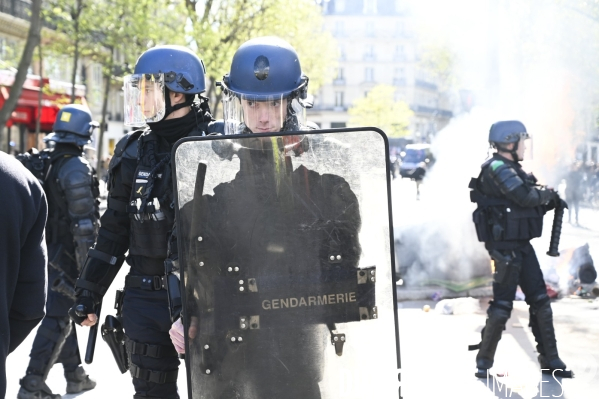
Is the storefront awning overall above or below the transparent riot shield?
above

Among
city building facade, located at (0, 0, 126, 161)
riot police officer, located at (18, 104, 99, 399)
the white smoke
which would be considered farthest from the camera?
city building facade, located at (0, 0, 126, 161)

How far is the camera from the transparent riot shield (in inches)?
102

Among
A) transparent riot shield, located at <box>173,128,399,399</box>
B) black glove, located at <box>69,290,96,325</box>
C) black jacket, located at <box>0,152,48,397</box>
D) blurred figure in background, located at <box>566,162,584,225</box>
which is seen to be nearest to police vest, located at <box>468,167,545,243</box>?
black glove, located at <box>69,290,96,325</box>

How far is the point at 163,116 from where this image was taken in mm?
3625

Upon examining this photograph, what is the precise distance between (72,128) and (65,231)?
2.22ft

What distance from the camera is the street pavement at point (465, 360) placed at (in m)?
5.55

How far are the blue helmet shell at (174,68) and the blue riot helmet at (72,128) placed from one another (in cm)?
221

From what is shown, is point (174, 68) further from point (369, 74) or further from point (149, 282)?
point (369, 74)

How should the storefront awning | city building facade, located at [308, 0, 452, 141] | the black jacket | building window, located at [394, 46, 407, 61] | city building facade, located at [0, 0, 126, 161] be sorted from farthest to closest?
building window, located at [394, 46, 407, 61], city building facade, located at [308, 0, 452, 141], the storefront awning, city building facade, located at [0, 0, 126, 161], the black jacket

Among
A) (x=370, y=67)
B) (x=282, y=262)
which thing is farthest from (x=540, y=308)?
(x=370, y=67)

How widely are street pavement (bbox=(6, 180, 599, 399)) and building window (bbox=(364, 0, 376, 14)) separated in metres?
54.4

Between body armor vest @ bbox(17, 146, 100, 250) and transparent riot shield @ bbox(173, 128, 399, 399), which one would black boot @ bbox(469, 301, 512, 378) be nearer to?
body armor vest @ bbox(17, 146, 100, 250)

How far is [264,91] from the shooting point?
10.3 ft

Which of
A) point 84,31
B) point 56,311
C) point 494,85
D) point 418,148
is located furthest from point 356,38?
point 56,311
